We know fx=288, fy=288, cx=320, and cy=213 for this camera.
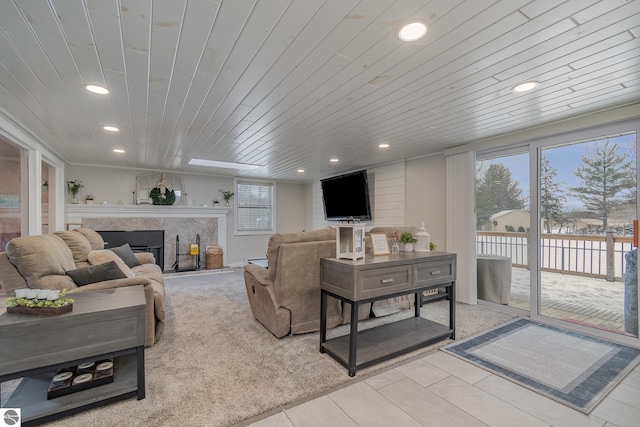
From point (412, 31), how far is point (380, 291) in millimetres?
1785

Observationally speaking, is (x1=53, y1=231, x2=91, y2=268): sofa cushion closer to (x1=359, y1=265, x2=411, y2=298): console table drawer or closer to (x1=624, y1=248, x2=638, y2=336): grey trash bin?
(x1=359, y1=265, x2=411, y2=298): console table drawer

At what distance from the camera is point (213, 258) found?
667cm

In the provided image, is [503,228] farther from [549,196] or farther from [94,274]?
[94,274]

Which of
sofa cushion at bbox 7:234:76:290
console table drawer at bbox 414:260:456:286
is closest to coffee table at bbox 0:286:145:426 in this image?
sofa cushion at bbox 7:234:76:290

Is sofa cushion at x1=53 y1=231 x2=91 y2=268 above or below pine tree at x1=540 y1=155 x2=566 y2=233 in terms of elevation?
below

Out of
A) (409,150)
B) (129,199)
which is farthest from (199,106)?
(129,199)

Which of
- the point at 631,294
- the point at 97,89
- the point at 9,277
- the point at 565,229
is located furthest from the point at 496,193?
the point at 9,277

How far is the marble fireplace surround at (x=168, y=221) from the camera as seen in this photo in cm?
580

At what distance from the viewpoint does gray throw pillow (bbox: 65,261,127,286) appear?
2.42 meters

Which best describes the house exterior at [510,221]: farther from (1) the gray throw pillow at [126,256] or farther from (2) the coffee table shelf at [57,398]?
(1) the gray throw pillow at [126,256]

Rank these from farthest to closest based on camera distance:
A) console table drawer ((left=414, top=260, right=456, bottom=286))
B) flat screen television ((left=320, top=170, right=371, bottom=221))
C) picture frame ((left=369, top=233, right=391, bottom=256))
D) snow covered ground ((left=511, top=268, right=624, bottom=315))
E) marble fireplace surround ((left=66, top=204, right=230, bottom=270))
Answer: marble fireplace surround ((left=66, top=204, right=230, bottom=270)) → flat screen television ((left=320, top=170, right=371, bottom=221)) → snow covered ground ((left=511, top=268, right=624, bottom=315)) → picture frame ((left=369, top=233, right=391, bottom=256)) → console table drawer ((left=414, top=260, right=456, bottom=286))

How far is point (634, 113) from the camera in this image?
2.62 meters

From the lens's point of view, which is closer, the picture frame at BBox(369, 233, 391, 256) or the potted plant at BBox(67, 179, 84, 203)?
the picture frame at BBox(369, 233, 391, 256)

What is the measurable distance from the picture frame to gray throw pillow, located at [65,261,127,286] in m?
2.31
